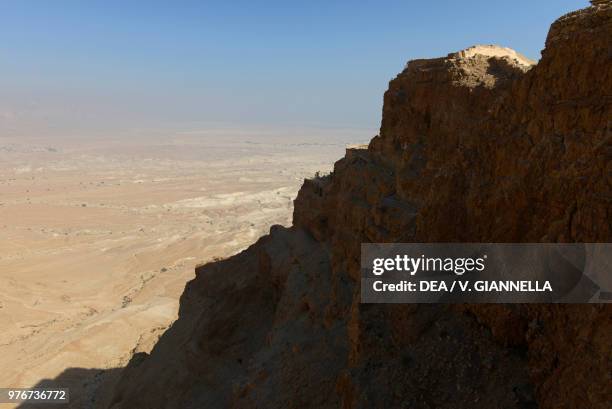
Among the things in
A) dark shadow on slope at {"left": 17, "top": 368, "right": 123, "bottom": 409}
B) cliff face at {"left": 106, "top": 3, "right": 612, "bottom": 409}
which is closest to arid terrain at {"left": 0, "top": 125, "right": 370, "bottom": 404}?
dark shadow on slope at {"left": 17, "top": 368, "right": 123, "bottom": 409}

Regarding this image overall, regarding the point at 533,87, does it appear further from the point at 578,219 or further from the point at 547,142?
the point at 578,219

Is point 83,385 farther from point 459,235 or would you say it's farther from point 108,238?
point 108,238

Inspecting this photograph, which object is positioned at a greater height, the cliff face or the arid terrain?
the cliff face

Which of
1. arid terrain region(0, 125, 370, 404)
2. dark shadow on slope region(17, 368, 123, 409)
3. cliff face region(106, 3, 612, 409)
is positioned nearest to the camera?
cliff face region(106, 3, 612, 409)

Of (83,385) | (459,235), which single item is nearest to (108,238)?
(83,385)

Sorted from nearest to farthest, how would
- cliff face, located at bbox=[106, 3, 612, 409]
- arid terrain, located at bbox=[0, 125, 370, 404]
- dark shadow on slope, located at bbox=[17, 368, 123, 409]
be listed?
cliff face, located at bbox=[106, 3, 612, 409], dark shadow on slope, located at bbox=[17, 368, 123, 409], arid terrain, located at bbox=[0, 125, 370, 404]

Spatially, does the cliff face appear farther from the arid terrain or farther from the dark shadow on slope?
the arid terrain

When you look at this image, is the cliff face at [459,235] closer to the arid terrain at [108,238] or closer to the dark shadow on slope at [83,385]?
the dark shadow on slope at [83,385]
